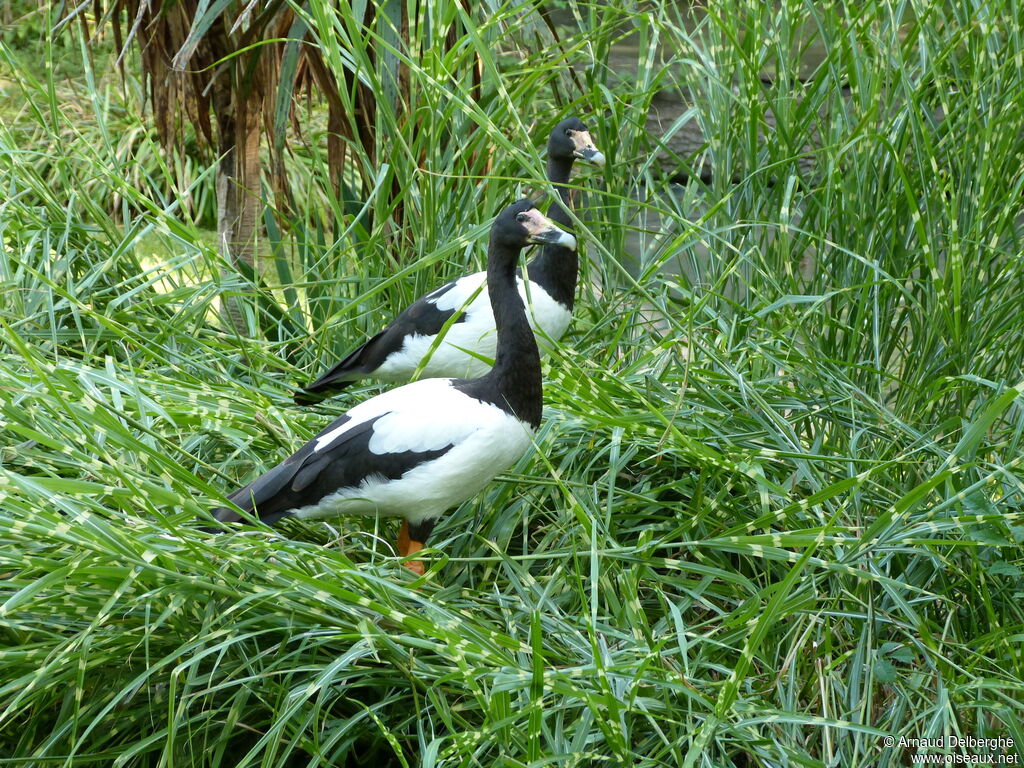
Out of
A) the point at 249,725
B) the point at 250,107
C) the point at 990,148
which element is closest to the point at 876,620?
the point at 990,148

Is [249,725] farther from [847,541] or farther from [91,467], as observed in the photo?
[847,541]

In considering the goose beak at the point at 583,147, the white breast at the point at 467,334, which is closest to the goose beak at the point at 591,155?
the goose beak at the point at 583,147

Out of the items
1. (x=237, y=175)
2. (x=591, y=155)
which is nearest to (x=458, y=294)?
(x=591, y=155)

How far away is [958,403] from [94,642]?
142cm

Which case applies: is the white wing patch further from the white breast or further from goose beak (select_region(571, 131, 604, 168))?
goose beak (select_region(571, 131, 604, 168))

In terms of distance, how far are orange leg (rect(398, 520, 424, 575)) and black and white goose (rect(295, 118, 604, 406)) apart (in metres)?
0.42

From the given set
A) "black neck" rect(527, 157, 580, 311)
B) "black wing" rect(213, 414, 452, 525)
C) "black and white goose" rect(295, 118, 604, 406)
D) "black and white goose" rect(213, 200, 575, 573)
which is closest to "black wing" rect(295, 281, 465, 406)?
"black and white goose" rect(295, 118, 604, 406)

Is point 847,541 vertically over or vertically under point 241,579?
under

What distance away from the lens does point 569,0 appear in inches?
99.2

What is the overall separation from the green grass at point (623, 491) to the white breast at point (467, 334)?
11 centimetres

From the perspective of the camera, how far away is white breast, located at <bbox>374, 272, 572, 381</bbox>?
246 cm

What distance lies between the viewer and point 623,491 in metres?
1.89

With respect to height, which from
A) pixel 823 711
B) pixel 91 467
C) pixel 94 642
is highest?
pixel 91 467

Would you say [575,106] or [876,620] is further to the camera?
[575,106]
